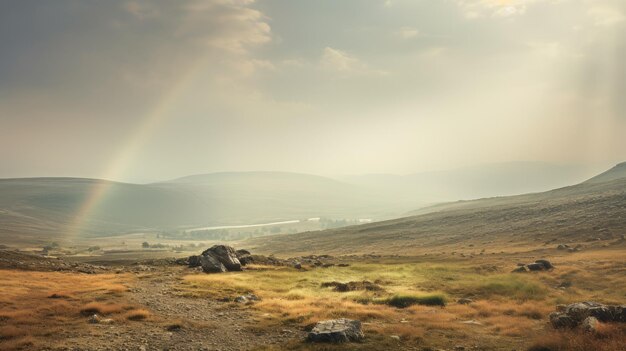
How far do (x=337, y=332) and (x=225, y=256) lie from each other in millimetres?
49024

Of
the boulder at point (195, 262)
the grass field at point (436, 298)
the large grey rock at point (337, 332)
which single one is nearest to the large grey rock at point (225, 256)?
the boulder at point (195, 262)

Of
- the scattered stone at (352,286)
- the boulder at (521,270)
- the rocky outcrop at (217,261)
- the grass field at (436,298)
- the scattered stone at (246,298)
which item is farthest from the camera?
the rocky outcrop at (217,261)

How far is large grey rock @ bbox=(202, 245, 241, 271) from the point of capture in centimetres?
6650

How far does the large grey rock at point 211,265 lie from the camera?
62.8 meters

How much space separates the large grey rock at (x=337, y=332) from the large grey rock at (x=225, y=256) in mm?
44961

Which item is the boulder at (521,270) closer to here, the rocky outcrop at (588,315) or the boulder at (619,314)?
the rocky outcrop at (588,315)

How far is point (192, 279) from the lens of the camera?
5200 cm

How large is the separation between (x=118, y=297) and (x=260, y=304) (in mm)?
13219

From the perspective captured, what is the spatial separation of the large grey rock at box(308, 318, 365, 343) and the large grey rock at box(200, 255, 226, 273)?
42.2 m

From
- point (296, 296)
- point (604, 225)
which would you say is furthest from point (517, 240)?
point (296, 296)

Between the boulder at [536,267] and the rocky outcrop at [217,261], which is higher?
the rocky outcrop at [217,261]

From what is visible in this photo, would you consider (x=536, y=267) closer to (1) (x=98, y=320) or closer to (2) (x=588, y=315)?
(2) (x=588, y=315)

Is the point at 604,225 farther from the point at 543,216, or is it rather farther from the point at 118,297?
the point at 118,297

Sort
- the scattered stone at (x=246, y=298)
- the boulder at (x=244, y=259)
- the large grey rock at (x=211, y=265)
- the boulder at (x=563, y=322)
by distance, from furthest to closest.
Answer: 1. the boulder at (x=244, y=259)
2. the large grey rock at (x=211, y=265)
3. the scattered stone at (x=246, y=298)
4. the boulder at (x=563, y=322)
